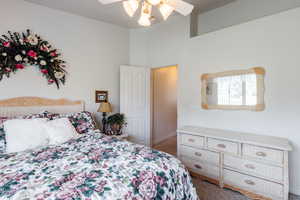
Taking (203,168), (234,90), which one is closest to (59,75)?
(203,168)

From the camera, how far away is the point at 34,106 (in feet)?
8.45

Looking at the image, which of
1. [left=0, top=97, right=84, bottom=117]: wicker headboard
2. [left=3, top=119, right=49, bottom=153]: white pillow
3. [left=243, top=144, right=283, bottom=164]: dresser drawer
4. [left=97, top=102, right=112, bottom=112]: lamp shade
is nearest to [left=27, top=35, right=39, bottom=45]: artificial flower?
[left=0, top=97, right=84, bottom=117]: wicker headboard

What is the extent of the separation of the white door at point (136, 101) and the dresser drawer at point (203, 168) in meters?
1.33

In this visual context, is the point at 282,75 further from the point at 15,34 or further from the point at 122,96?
the point at 15,34

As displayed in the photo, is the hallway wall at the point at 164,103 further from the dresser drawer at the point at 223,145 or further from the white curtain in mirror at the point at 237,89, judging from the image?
the dresser drawer at the point at 223,145

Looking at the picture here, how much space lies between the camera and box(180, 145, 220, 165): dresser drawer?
7.70 ft

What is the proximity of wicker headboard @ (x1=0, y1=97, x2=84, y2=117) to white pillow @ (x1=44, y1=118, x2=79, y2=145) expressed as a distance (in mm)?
719

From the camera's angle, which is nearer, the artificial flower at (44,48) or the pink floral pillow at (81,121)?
the pink floral pillow at (81,121)

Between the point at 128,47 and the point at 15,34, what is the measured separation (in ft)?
6.82

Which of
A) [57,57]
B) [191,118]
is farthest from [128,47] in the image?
[191,118]

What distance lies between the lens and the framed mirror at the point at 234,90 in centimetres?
235

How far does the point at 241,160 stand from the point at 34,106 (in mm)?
3055

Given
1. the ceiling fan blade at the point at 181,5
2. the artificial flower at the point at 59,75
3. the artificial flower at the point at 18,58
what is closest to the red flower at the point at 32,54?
the artificial flower at the point at 18,58

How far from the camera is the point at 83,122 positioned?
8.41ft
